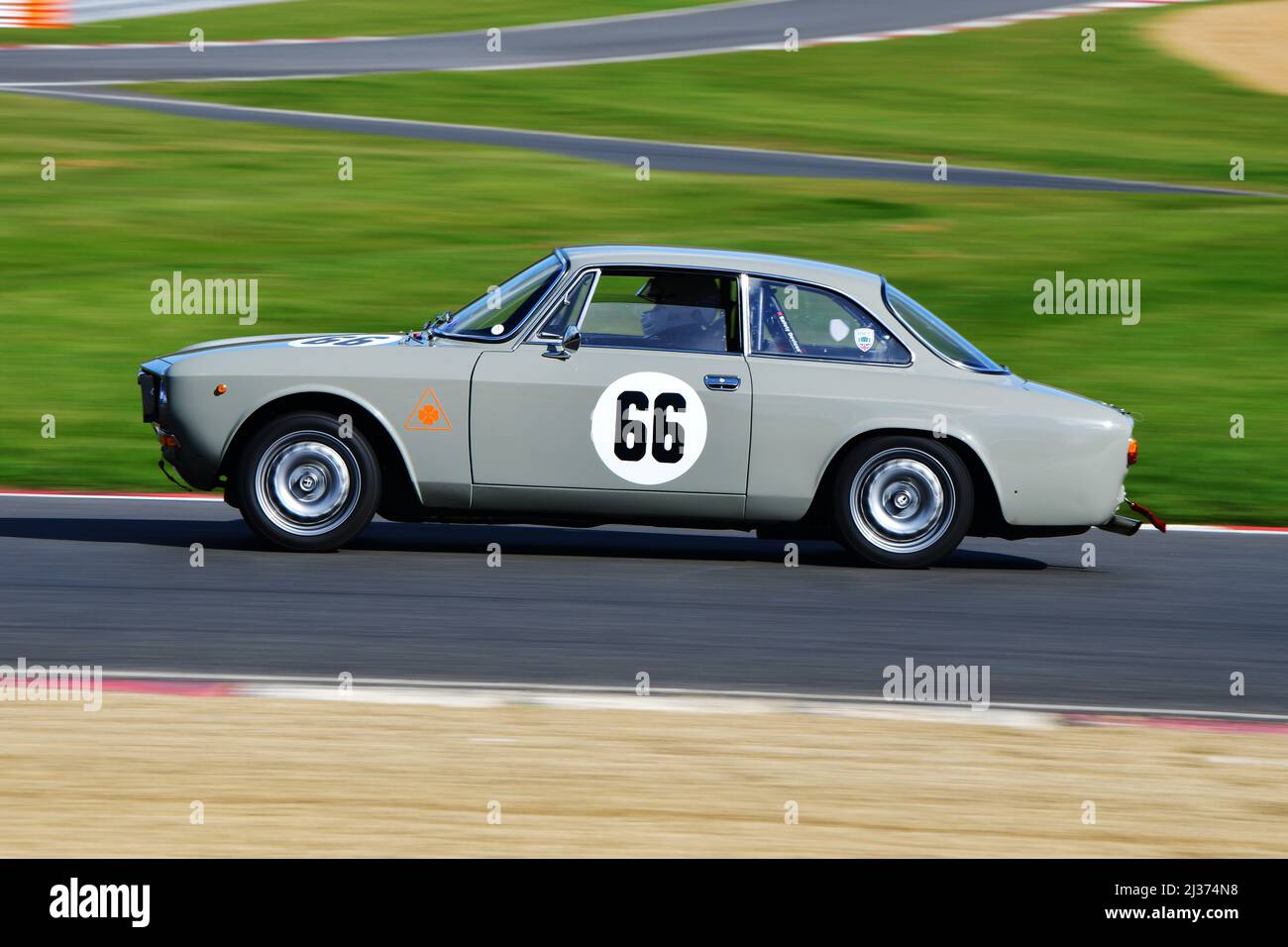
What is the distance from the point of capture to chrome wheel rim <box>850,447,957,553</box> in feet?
28.7

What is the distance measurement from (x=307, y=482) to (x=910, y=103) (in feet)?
79.2

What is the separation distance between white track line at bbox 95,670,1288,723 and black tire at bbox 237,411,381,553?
195 cm

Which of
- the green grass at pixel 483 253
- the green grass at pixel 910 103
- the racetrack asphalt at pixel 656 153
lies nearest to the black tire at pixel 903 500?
the green grass at pixel 483 253

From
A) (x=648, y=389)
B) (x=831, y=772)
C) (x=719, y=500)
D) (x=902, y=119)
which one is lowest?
(x=831, y=772)

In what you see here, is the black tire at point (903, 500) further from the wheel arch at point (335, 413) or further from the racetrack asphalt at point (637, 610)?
the wheel arch at point (335, 413)

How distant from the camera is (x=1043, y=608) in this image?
8367 mm

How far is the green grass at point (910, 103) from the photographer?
27.4 m

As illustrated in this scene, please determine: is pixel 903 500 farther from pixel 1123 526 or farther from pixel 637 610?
pixel 637 610

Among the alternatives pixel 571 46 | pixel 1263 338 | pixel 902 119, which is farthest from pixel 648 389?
pixel 571 46

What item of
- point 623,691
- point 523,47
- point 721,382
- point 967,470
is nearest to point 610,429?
point 721,382

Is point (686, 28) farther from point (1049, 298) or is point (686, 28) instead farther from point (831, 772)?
point (831, 772)

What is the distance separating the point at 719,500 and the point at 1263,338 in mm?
8968

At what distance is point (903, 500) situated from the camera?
8.81 metres

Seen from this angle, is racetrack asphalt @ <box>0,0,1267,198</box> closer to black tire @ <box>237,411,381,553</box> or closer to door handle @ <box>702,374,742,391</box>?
door handle @ <box>702,374,742,391</box>
